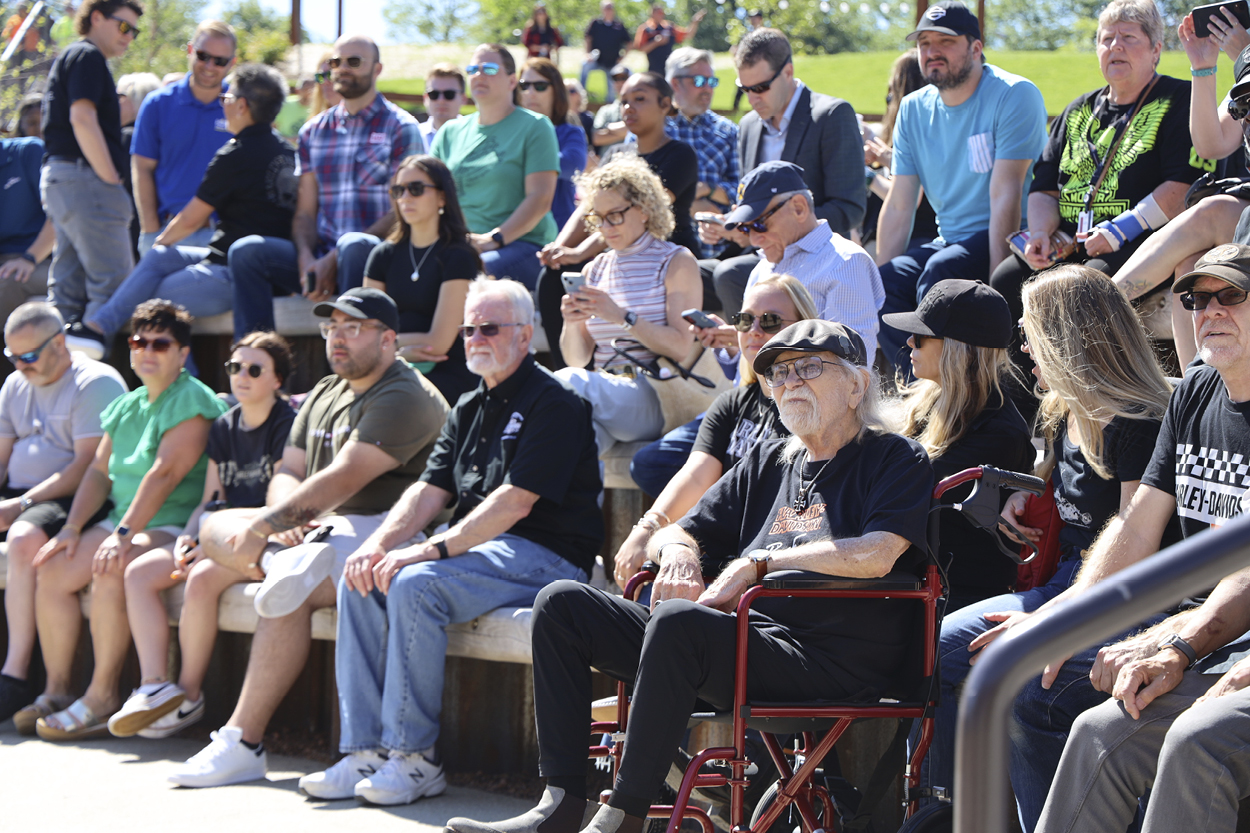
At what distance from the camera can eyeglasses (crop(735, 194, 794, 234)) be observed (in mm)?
5066

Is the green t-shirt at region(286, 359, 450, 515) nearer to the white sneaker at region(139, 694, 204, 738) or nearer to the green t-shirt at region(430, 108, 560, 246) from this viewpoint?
the white sneaker at region(139, 694, 204, 738)

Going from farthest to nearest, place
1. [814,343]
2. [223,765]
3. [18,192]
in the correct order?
1. [18,192]
2. [223,765]
3. [814,343]

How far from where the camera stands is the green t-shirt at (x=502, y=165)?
7.25 m

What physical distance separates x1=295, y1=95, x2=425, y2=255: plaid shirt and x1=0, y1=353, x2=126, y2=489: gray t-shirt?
160 centimetres

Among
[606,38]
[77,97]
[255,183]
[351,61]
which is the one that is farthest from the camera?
[606,38]

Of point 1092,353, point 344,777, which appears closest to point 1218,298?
point 1092,353

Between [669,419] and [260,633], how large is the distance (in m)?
2.01

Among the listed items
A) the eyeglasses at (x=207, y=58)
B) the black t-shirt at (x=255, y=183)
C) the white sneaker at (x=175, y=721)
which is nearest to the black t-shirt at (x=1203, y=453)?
the white sneaker at (x=175, y=721)

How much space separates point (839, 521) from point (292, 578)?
2514 millimetres

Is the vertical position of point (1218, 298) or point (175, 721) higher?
point (1218, 298)

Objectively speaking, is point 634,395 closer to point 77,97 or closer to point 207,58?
point 207,58

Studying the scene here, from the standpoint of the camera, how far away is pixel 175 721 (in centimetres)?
563

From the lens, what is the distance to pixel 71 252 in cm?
815

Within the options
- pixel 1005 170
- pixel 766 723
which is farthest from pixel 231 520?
pixel 1005 170
